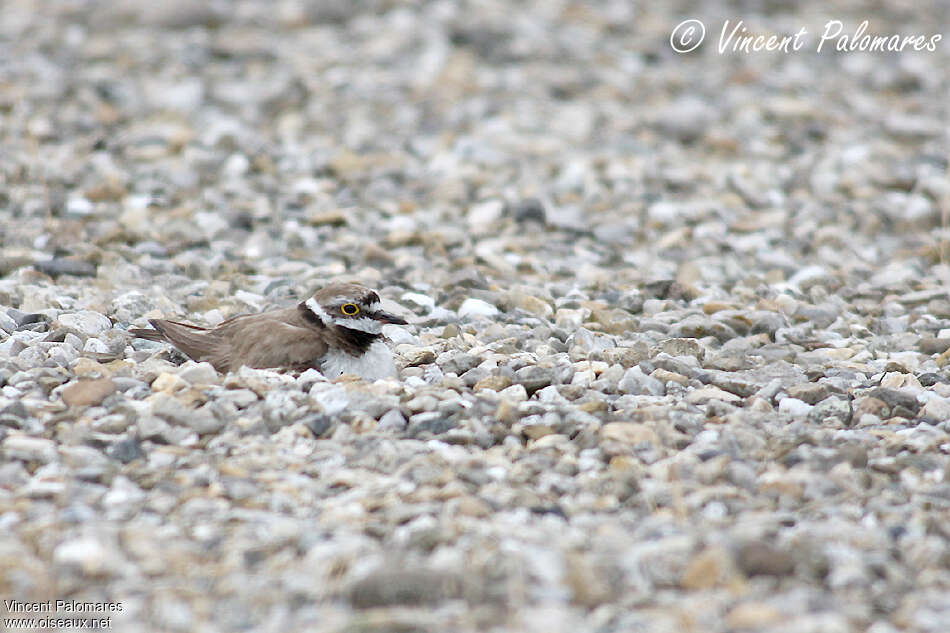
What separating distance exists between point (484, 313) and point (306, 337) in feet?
5.17

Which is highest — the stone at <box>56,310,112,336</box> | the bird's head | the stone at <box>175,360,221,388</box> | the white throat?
the bird's head

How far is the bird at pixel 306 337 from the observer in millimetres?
6582

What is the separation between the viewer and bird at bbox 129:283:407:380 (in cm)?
658

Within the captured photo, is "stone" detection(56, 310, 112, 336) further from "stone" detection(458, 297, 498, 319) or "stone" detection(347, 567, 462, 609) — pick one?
"stone" detection(347, 567, 462, 609)

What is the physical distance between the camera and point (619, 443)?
5512mm

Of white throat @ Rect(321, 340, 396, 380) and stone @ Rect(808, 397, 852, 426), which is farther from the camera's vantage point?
white throat @ Rect(321, 340, 396, 380)

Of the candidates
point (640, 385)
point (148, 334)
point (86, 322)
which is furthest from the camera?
point (86, 322)

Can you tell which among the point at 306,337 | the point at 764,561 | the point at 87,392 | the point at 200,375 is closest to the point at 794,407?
the point at 764,561

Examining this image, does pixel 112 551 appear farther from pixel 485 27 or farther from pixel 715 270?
pixel 485 27

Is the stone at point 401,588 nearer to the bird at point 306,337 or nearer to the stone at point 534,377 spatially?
the stone at point 534,377

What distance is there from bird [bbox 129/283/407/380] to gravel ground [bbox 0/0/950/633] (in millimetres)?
229

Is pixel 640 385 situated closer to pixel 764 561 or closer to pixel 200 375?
pixel 764 561

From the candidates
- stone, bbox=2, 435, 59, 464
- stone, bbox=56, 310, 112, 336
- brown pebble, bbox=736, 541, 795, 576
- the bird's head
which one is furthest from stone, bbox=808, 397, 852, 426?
stone, bbox=56, 310, 112, 336

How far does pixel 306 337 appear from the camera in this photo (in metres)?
6.65
